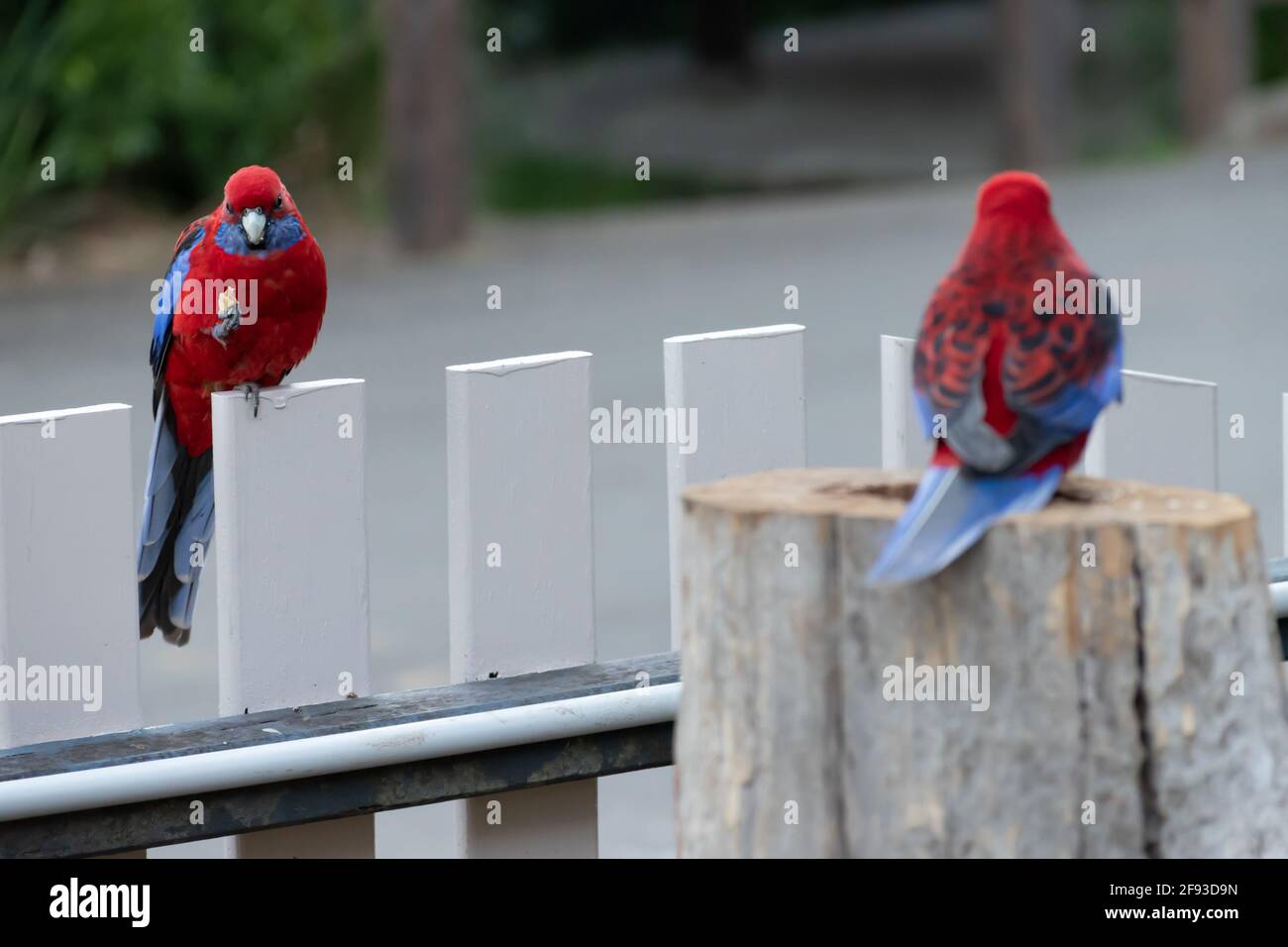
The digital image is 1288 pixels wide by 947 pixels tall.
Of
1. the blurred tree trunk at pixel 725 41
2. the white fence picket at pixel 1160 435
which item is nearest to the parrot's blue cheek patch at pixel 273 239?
the white fence picket at pixel 1160 435

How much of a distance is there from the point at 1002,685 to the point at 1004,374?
304 millimetres

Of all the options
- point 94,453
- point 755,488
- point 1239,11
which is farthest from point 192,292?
point 1239,11

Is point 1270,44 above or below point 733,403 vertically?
above

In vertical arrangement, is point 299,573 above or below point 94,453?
below

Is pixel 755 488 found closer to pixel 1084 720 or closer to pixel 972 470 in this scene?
pixel 972 470

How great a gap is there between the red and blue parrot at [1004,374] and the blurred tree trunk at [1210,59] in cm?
1158

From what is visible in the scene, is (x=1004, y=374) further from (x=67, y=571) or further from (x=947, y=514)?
(x=67, y=571)

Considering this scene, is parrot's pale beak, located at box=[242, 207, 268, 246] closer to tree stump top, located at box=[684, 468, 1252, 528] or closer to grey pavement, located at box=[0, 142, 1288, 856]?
tree stump top, located at box=[684, 468, 1252, 528]

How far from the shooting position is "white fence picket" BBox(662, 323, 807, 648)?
238 cm

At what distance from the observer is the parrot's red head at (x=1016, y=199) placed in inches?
75.3

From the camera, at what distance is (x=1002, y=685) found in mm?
1668

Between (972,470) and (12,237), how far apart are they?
8.86 m

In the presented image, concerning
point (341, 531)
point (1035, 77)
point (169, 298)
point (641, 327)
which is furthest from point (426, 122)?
point (341, 531)

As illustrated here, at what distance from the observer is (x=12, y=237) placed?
9836 mm
